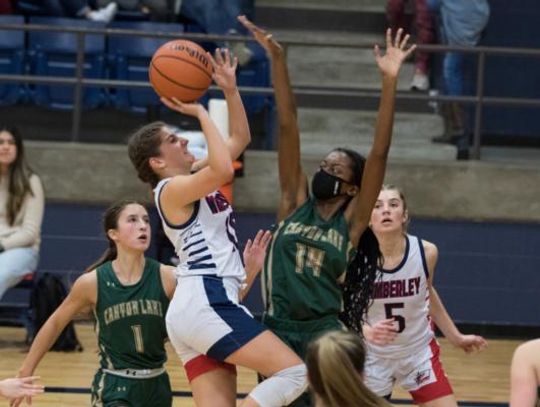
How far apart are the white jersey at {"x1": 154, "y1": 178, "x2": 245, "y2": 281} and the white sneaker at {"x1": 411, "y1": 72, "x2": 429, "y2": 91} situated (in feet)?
18.6

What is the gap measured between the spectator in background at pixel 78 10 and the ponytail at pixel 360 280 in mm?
5894

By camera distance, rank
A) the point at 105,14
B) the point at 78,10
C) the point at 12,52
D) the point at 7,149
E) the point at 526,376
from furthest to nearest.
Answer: the point at 78,10, the point at 105,14, the point at 12,52, the point at 7,149, the point at 526,376

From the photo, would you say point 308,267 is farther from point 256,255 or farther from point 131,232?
point 131,232

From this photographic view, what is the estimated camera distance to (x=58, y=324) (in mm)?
5867

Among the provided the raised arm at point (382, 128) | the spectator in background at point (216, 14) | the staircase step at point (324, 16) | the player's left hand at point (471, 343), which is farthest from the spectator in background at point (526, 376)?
the staircase step at point (324, 16)

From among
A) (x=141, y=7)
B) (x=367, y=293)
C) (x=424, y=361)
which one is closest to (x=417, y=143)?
(x=141, y=7)

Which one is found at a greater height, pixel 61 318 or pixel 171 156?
pixel 171 156

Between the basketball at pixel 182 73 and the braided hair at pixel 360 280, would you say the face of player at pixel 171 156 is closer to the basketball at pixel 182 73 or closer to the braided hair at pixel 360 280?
the basketball at pixel 182 73

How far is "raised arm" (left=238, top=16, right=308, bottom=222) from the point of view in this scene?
549cm

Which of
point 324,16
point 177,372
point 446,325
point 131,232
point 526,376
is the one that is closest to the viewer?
point 526,376

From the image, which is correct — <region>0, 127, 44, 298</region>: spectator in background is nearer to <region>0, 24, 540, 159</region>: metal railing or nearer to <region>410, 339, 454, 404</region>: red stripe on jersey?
<region>0, 24, 540, 159</region>: metal railing

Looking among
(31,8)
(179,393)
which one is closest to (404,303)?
(179,393)

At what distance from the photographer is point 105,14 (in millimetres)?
11344

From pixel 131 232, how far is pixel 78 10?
220 inches
